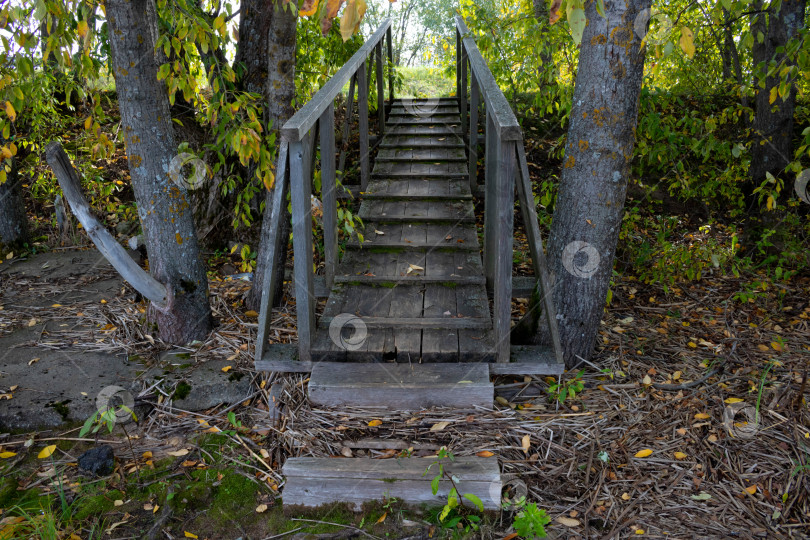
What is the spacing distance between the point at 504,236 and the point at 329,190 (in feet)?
4.16

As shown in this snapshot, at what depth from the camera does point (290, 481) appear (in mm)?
2479

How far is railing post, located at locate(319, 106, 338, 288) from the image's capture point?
3479 mm

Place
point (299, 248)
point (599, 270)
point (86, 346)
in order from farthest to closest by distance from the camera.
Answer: point (86, 346), point (599, 270), point (299, 248)

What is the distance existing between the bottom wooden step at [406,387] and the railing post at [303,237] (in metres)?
0.20

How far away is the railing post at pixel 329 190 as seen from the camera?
348cm

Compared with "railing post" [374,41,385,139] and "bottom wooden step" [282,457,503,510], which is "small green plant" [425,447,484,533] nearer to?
"bottom wooden step" [282,457,503,510]

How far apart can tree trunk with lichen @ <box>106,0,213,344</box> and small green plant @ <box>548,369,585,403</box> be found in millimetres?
2117

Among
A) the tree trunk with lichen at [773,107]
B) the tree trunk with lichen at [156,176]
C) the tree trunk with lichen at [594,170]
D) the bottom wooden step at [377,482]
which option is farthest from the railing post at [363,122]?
the tree trunk with lichen at [773,107]

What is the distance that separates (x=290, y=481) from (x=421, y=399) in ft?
2.42

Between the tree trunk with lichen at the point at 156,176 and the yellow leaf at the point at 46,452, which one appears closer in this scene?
the yellow leaf at the point at 46,452

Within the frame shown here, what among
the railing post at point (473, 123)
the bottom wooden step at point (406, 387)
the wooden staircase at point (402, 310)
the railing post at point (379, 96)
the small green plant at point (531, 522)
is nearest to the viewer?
the small green plant at point (531, 522)

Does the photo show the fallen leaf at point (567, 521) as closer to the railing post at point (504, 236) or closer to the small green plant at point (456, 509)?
the small green plant at point (456, 509)

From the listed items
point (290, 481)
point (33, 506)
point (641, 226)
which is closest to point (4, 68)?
point (33, 506)

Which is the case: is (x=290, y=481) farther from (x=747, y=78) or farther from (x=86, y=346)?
(x=747, y=78)
